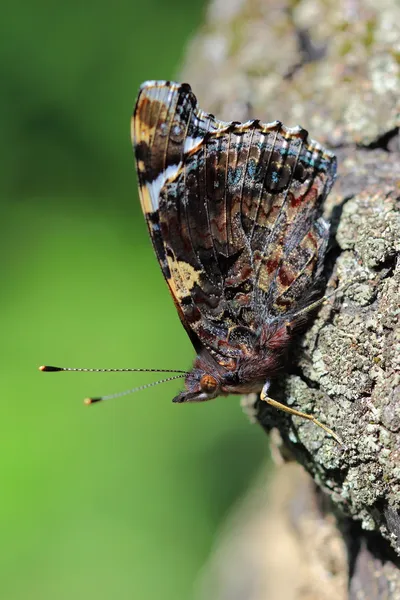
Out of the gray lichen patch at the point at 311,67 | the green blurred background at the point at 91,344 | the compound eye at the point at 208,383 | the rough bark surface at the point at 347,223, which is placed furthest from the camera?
the green blurred background at the point at 91,344

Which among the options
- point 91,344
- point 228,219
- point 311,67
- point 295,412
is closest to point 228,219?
point 228,219

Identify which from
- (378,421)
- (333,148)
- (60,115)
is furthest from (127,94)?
(378,421)

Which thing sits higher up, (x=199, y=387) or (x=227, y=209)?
(x=227, y=209)

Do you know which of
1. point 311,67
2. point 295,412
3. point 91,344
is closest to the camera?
point 295,412

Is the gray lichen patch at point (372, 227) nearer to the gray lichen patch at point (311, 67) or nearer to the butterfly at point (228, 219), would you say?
the butterfly at point (228, 219)

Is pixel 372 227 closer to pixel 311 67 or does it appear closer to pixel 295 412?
pixel 295 412

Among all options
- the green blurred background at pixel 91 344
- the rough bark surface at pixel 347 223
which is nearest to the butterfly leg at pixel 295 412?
the rough bark surface at pixel 347 223

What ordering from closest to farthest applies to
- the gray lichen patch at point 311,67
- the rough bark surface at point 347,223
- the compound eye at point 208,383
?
the rough bark surface at point 347,223, the compound eye at point 208,383, the gray lichen patch at point 311,67
